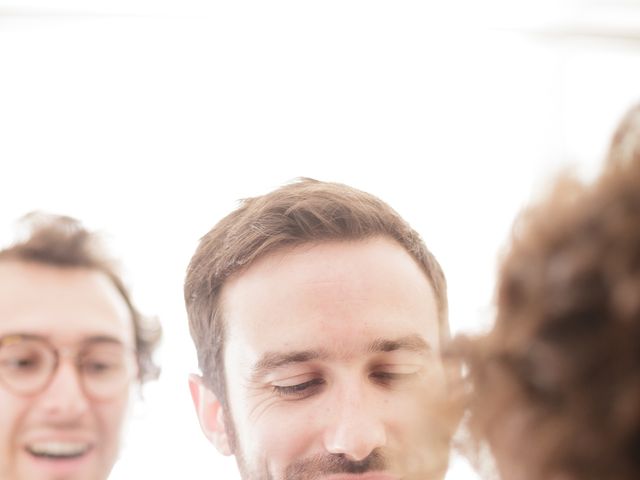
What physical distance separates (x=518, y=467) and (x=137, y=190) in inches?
52.2

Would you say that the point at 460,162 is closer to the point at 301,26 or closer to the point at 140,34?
the point at 301,26

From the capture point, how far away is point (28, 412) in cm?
98

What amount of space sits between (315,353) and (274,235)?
165mm

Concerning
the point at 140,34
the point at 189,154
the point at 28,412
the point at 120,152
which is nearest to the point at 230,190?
the point at 189,154

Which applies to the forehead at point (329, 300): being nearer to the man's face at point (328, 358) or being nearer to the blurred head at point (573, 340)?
the man's face at point (328, 358)

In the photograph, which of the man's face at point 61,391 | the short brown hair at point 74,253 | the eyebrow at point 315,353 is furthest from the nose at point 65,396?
the eyebrow at point 315,353


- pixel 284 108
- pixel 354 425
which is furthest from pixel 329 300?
pixel 284 108

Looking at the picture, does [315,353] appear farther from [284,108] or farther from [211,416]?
[284,108]

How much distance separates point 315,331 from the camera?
95 cm

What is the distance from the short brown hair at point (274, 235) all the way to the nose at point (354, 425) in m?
0.17

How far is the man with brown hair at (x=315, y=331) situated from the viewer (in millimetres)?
921

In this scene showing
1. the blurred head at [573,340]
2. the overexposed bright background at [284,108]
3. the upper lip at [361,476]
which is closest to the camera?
the blurred head at [573,340]

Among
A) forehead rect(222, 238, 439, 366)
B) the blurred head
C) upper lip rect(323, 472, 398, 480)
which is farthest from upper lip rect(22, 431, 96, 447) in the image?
the blurred head

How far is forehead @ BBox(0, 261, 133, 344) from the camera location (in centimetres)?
101
